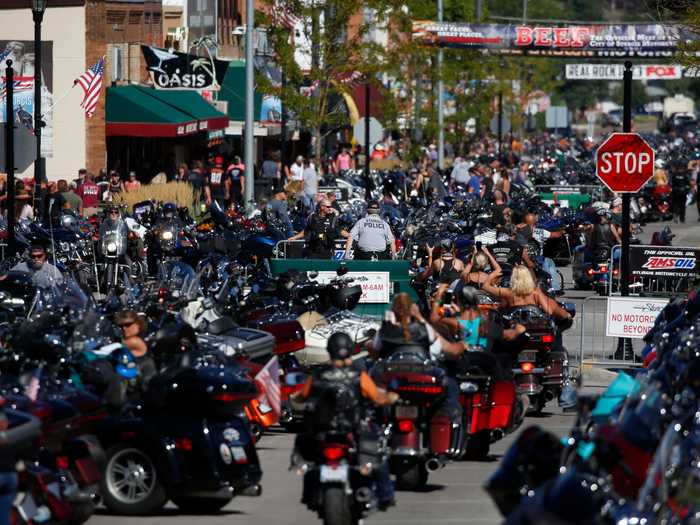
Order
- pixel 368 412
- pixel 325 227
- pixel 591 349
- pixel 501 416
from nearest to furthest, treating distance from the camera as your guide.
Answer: pixel 368 412, pixel 501 416, pixel 591 349, pixel 325 227

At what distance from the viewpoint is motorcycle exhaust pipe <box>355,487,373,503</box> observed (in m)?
11.3

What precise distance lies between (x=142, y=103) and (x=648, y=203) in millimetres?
14326

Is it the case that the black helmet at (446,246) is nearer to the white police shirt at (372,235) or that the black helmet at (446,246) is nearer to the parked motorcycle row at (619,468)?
the white police shirt at (372,235)

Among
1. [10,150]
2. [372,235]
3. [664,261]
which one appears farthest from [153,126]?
[664,261]

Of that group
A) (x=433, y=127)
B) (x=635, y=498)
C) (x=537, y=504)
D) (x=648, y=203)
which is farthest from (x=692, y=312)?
(x=433, y=127)

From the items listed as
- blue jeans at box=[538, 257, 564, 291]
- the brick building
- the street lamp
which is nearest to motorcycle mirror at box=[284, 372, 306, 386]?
blue jeans at box=[538, 257, 564, 291]

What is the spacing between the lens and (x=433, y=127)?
6166 cm

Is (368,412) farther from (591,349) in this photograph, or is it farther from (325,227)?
(325,227)

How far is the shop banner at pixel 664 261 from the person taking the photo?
22906mm

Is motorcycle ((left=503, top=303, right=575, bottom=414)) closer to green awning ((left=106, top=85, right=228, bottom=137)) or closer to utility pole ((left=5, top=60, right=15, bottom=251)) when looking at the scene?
utility pole ((left=5, top=60, right=15, bottom=251))

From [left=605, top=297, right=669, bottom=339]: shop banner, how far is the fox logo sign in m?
2.53

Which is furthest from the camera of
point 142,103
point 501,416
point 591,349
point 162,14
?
point 162,14

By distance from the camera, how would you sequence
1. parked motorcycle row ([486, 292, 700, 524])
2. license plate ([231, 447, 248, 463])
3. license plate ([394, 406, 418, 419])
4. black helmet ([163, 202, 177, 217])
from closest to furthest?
parked motorcycle row ([486, 292, 700, 524]), license plate ([231, 447, 248, 463]), license plate ([394, 406, 418, 419]), black helmet ([163, 202, 177, 217])

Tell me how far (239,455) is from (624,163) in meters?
10.4
